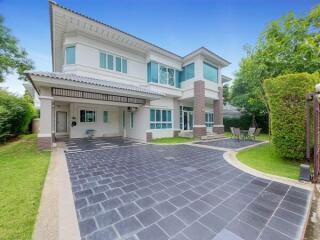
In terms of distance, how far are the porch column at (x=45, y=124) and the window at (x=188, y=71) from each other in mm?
11410

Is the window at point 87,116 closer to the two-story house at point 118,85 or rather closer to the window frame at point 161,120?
the two-story house at point 118,85

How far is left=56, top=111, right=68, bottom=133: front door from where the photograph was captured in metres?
13.5

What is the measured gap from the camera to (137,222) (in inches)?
90.7

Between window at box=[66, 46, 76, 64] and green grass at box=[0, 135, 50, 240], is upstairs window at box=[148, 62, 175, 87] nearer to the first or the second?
window at box=[66, 46, 76, 64]

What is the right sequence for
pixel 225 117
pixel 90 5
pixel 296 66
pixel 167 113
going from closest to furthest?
1. pixel 296 66
2. pixel 90 5
3. pixel 167 113
4. pixel 225 117

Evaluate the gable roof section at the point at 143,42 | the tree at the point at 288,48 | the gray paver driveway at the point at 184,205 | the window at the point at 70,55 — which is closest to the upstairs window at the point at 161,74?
the gable roof section at the point at 143,42

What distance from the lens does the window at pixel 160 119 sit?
13305 millimetres

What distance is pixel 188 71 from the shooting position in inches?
575

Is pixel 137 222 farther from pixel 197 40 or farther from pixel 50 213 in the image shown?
pixel 197 40

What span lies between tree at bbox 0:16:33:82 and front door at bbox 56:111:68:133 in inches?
249

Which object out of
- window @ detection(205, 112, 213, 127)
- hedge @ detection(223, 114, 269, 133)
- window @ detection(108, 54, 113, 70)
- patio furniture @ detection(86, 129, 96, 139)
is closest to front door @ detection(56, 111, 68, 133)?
patio furniture @ detection(86, 129, 96, 139)

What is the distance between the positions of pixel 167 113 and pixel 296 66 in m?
9.68

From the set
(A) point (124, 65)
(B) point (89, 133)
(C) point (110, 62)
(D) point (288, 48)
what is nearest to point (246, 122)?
(D) point (288, 48)

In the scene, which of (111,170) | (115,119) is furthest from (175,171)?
(115,119)
